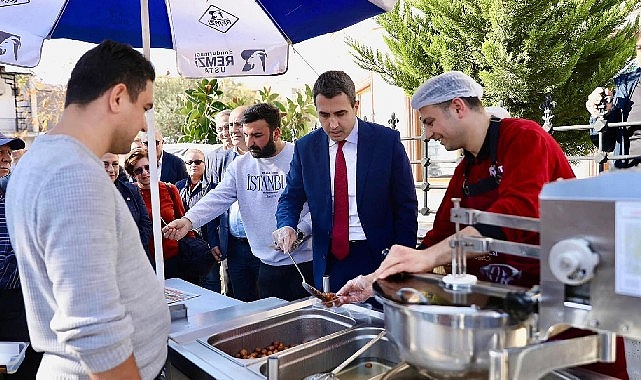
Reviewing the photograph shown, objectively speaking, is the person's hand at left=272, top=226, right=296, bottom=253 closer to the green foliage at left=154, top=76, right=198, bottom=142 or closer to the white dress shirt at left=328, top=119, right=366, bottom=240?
the white dress shirt at left=328, top=119, right=366, bottom=240

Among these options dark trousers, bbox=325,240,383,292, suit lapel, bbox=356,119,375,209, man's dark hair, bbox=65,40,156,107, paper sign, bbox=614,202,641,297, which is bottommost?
dark trousers, bbox=325,240,383,292

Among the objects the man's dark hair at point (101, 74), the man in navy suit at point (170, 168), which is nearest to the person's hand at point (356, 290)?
the man's dark hair at point (101, 74)

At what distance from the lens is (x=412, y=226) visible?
110 inches

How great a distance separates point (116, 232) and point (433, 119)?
123cm

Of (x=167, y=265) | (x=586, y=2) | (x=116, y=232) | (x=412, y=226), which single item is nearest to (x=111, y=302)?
(x=116, y=232)

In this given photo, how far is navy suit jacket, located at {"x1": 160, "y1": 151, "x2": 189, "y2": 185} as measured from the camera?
199 inches

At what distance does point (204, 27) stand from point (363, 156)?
1.15 metres

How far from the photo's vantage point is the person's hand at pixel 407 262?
1.47m

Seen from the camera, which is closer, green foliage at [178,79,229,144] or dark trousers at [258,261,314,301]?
dark trousers at [258,261,314,301]

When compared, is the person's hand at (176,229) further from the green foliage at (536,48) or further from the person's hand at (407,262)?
the green foliage at (536,48)

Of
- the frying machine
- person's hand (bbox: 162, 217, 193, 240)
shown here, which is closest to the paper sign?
the frying machine

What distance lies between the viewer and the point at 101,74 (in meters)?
1.37

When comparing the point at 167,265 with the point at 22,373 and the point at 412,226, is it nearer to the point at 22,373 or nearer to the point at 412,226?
the point at 22,373

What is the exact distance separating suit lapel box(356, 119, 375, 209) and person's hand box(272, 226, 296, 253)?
1.32 ft
